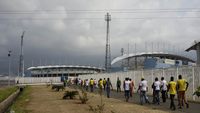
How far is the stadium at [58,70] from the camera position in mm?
142625

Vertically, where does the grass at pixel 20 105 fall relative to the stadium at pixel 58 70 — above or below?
below

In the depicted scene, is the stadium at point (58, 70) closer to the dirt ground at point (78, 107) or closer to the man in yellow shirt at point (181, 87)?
the dirt ground at point (78, 107)

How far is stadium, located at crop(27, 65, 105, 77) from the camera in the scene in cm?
14262

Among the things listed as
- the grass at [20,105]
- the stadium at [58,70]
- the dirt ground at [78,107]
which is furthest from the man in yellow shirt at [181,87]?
the stadium at [58,70]

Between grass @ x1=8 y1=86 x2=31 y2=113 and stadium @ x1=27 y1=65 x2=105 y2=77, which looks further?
stadium @ x1=27 y1=65 x2=105 y2=77

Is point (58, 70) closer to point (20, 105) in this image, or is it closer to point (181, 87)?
point (20, 105)

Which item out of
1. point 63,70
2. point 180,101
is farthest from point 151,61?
point 63,70

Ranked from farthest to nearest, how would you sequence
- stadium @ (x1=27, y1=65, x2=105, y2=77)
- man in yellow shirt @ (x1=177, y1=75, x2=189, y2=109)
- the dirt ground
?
stadium @ (x1=27, y1=65, x2=105, y2=77) < man in yellow shirt @ (x1=177, y1=75, x2=189, y2=109) < the dirt ground

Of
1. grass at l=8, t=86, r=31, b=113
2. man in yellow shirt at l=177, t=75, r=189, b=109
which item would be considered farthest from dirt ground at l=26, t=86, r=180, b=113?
man in yellow shirt at l=177, t=75, r=189, b=109

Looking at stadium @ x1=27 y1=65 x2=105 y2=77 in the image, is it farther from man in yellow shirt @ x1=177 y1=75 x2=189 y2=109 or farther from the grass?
man in yellow shirt @ x1=177 y1=75 x2=189 y2=109

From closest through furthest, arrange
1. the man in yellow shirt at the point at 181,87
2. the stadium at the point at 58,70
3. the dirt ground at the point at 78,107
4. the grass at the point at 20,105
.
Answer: the dirt ground at the point at 78,107
the man in yellow shirt at the point at 181,87
the grass at the point at 20,105
the stadium at the point at 58,70

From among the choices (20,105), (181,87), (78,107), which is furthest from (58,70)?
(181,87)

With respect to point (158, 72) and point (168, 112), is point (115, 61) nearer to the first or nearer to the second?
point (158, 72)

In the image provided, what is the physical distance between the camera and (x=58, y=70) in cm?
14612
